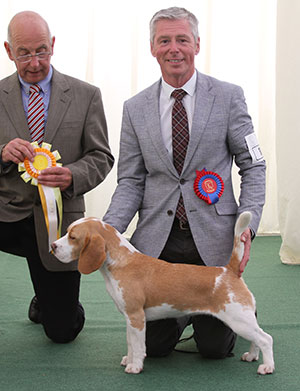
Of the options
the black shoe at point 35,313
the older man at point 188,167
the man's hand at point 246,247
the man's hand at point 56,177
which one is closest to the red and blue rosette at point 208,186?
the older man at point 188,167

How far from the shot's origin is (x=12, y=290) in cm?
390

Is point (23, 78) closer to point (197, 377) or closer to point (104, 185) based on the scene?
point (197, 377)

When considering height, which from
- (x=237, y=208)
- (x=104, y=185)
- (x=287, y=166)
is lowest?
(x=104, y=185)

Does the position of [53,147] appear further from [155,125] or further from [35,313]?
[35,313]

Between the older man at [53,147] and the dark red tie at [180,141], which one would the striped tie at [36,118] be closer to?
the older man at [53,147]

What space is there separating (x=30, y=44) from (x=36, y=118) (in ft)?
1.07

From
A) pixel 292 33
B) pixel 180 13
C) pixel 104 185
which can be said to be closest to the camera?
pixel 180 13

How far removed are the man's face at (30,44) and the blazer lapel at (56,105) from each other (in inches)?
4.1

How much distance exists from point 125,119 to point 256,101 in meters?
3.33

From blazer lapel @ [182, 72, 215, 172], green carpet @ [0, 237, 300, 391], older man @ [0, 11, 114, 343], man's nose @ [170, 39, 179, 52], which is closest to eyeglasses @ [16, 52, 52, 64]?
older man @ [0, 11, 114, 343]

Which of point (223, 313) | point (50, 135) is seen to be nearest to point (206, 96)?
point (50, 135)

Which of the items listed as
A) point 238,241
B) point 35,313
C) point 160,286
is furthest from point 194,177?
point 35,313

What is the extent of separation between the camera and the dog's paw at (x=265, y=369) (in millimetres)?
2348

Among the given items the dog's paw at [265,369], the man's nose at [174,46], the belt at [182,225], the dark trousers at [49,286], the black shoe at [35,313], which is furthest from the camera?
the black shoe at [35,313]
